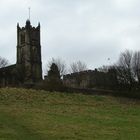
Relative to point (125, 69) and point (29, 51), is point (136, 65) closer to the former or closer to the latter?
point (125, 69)

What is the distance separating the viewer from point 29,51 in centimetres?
14662

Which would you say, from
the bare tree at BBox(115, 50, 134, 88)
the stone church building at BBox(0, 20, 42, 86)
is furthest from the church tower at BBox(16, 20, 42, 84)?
the bare tree at BBox(115, 50, 134, 88)

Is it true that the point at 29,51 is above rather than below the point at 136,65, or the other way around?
above

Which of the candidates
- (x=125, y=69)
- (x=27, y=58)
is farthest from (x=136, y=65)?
(x=27, y=58)

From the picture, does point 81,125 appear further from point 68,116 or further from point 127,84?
point 127,84

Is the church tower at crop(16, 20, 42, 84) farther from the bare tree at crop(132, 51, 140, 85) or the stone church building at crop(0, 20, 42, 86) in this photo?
the bare tree at crop(132, 51, 140, 85)

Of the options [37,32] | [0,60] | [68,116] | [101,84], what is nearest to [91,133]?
[68,116]

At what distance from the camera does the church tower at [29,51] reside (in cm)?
13856

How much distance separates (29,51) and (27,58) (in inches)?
108

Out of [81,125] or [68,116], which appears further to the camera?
[68,116]

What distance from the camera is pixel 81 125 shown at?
88.3ft

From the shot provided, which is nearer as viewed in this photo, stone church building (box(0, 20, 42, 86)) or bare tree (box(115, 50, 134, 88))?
bare tree (box(115, 50, 134, 88))

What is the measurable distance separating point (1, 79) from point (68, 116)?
311 ft

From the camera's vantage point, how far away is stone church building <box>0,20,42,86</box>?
12812 cm
